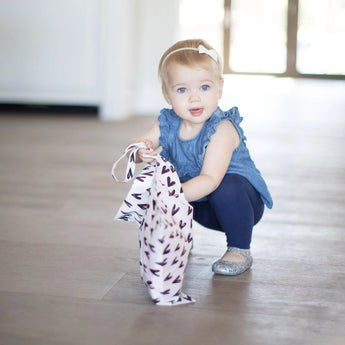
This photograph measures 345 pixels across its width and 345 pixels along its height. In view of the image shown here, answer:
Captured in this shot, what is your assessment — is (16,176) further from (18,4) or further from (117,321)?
(18,4)

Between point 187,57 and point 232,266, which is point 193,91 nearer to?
point 187,57

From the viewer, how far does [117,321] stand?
119cm

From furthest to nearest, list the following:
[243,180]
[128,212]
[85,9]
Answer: [85,9] < [243,180] < [128,212]

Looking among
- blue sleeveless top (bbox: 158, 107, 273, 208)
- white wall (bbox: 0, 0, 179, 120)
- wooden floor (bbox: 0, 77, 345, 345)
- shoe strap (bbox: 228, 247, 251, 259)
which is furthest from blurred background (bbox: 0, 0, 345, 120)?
shoe strap (bbox: 228, 247, 251, 259)

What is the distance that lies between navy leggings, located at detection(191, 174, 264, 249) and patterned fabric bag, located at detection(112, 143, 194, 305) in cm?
17

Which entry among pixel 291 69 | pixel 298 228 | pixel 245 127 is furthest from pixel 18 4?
pixel 291 69

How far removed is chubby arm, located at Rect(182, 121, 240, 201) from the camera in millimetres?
1374

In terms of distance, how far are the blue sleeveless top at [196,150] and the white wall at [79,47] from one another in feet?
9.07

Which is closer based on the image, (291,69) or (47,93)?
(47,93)

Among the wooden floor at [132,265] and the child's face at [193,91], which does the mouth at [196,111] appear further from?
the wooden floor at [132,265]

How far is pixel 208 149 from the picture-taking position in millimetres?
1418

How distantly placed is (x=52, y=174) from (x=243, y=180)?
1237 millimetres

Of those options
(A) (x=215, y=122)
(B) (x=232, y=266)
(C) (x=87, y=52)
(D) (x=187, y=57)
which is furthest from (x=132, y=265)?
(C) (x=87, y=52)

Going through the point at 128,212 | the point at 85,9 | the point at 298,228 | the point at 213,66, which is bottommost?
the point at 298,228
